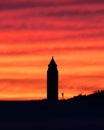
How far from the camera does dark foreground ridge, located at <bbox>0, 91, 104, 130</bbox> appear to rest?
6197 cm

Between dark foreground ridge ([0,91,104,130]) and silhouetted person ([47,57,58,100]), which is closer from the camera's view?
dark foreground ridge ([0,91,104,130])

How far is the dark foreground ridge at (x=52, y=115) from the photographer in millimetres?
61969

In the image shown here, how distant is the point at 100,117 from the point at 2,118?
5.91 m

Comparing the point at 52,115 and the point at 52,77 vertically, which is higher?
the point at 52,77

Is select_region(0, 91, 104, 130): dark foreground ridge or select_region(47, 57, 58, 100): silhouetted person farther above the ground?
select_region(47, 57, 58, 100): silhouetted person

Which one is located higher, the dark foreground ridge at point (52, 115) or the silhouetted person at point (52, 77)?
the silhouetted person at point (52, 77)

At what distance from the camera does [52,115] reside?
65.9m

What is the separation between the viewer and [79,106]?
70375 millimetres

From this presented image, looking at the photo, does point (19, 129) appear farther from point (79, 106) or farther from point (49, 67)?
point (49, 67)

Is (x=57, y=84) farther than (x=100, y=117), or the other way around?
(x=57, y=84)

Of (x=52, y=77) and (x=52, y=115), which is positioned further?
(x=52, y=77)

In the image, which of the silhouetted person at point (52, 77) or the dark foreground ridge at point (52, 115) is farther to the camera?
the silhouetted person at point (52, 77)

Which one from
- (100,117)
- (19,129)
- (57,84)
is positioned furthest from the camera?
(57,84)

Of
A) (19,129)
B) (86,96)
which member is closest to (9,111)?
(19,129)
